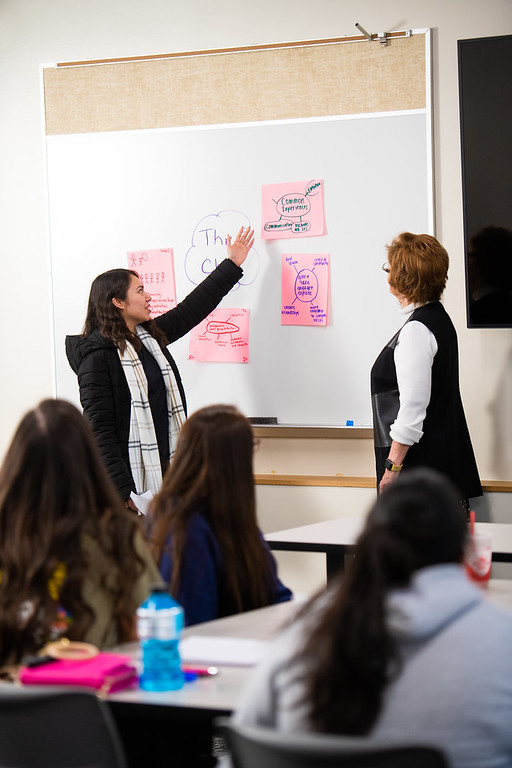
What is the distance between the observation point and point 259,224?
3.96 m

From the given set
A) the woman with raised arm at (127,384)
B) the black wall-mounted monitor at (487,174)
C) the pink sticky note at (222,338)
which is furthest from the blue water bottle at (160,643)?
the pink sticky note at (222,338)

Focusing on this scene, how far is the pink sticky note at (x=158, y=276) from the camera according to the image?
4098 millimetres

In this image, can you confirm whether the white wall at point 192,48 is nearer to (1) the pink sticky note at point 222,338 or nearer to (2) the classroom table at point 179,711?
(1) the pink sticky note at point 222,338

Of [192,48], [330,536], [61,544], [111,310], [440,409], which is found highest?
[192,48]

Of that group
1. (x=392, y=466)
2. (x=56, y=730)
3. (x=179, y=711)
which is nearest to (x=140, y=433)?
(x=392, y=466)

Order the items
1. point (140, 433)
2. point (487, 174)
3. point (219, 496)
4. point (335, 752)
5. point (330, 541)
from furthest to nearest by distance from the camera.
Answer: point (140, 433), point (487, 174), point (330, 541), point (219, 496), point (335, 752)

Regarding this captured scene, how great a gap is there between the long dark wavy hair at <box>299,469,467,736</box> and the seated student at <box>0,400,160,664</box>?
616mm

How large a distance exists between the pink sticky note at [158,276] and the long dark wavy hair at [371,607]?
296 centimetres

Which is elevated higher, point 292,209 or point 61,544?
point 292,209

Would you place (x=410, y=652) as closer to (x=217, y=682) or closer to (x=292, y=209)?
(x=217, y=682)

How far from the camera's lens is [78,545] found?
5.52 ft

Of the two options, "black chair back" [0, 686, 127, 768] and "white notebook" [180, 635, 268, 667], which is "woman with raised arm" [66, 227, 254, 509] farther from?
"black chair back" [0, 686, 127, 768]

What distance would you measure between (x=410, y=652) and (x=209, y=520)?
37.0 inches

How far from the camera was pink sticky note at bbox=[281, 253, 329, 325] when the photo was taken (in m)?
3.88
